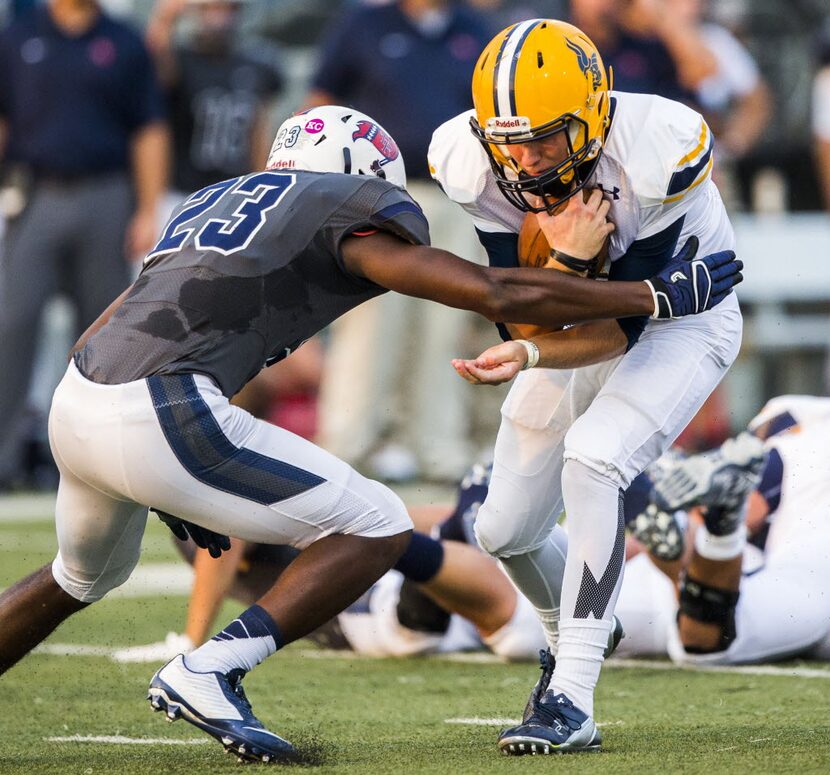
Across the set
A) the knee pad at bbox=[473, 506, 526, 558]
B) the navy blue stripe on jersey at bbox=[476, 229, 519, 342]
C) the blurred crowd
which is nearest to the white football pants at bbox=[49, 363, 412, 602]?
the knee pad at bbox=[473, 506, 526, 558]

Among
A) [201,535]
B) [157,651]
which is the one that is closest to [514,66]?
[201,535]

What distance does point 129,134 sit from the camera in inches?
336

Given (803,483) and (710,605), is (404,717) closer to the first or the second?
(710,605)

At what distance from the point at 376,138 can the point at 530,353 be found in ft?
2.25

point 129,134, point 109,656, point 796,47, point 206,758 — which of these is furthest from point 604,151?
point 796,47

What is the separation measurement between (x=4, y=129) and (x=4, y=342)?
1112mm

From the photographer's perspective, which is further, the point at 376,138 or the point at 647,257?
the point at 376,138

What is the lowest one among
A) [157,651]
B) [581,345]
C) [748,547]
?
[157,651]

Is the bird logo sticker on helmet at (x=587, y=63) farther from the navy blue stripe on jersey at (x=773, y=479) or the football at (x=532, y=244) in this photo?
the navy blue stripe on jersey at (x=773, y=479)

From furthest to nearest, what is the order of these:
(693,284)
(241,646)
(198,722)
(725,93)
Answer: (725,93) < (693,284) < (241,646) < (198,722)

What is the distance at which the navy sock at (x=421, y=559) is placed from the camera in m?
4.70

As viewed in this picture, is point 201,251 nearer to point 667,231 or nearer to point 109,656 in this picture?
point 667,231

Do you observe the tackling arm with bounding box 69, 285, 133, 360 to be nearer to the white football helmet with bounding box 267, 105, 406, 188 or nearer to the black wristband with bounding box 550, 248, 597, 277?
the white football helmet with bounding box 267, 105, 406, 188

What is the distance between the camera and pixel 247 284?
3.60 meters
